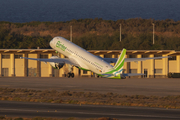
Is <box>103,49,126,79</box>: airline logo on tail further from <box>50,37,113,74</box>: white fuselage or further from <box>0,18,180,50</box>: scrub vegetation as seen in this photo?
<box>0,18,180,50</box>: scrub vegetation

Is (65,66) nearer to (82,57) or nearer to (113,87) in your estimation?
(82,57)

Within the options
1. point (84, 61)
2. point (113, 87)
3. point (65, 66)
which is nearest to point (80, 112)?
point (113, 87)

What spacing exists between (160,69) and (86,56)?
3315 centimetres

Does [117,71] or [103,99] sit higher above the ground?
[117,71]

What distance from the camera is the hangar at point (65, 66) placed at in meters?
87.1

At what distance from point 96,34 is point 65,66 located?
47329mm

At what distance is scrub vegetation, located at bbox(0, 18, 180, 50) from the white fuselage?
3695 centimetres

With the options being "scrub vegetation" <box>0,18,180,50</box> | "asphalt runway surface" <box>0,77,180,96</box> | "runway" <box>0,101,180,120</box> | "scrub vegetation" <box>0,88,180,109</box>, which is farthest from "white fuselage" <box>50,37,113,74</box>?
"scrub vegetation" <box>0,18,180,50</box>

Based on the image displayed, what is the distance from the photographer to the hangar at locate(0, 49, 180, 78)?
87125 millimetres

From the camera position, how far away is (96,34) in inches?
5305

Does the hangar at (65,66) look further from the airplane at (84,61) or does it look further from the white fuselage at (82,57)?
the white fuselage at (82,57)

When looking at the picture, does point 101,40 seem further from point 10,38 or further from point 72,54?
point 72,54

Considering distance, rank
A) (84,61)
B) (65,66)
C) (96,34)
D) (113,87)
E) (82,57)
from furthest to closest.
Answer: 1. (96,34)
2. (65,66)
3. (82,57)
4. (84,61)
5. (113,87)

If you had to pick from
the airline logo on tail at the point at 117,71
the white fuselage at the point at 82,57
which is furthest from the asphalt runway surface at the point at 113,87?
the white fuselage at the point at 82,57
